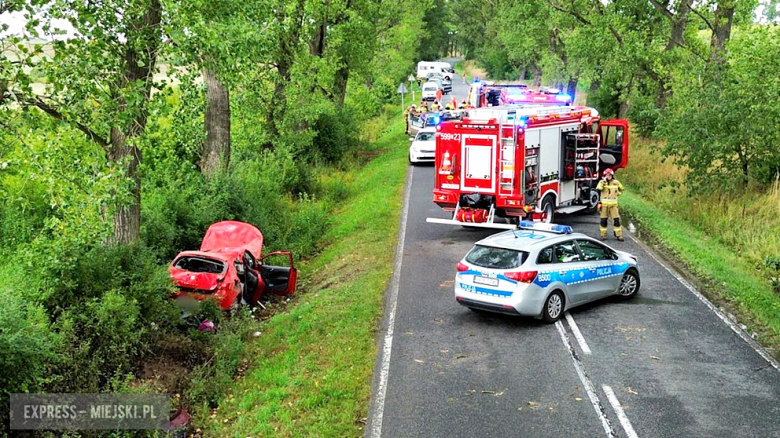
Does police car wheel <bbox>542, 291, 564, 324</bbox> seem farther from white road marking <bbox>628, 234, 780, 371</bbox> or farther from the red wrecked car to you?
the red wrecked car

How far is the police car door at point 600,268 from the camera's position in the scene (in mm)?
13758

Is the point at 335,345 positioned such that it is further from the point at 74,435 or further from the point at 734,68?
the point at 734,68

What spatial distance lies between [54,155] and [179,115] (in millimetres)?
3116

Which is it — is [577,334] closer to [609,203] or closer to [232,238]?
[609,203]

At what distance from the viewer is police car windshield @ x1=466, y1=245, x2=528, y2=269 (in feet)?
42.0

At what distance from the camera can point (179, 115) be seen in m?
14.0

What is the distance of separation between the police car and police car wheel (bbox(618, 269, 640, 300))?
0.16 m

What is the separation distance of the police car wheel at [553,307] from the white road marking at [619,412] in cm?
262

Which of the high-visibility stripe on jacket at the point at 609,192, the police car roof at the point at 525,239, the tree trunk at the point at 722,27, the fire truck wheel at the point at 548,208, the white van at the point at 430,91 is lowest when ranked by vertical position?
the fire truck wheel at the point at 548,208

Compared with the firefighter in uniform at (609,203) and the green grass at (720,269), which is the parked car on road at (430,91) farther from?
the firefighter in uniform at (609,203)

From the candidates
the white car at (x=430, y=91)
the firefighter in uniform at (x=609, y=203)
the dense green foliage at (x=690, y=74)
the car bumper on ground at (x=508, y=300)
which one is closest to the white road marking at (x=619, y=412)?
the car bumper on ground at (x=508, y=300)

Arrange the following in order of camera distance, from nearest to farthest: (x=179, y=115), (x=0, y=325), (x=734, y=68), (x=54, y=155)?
(x=0, y=325) → (x=54, y=155) → (x=179, y=115) → (x=734, y=68)

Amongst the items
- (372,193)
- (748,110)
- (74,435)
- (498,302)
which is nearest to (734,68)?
(748,110)

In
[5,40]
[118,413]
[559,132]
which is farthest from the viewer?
[559,132]
